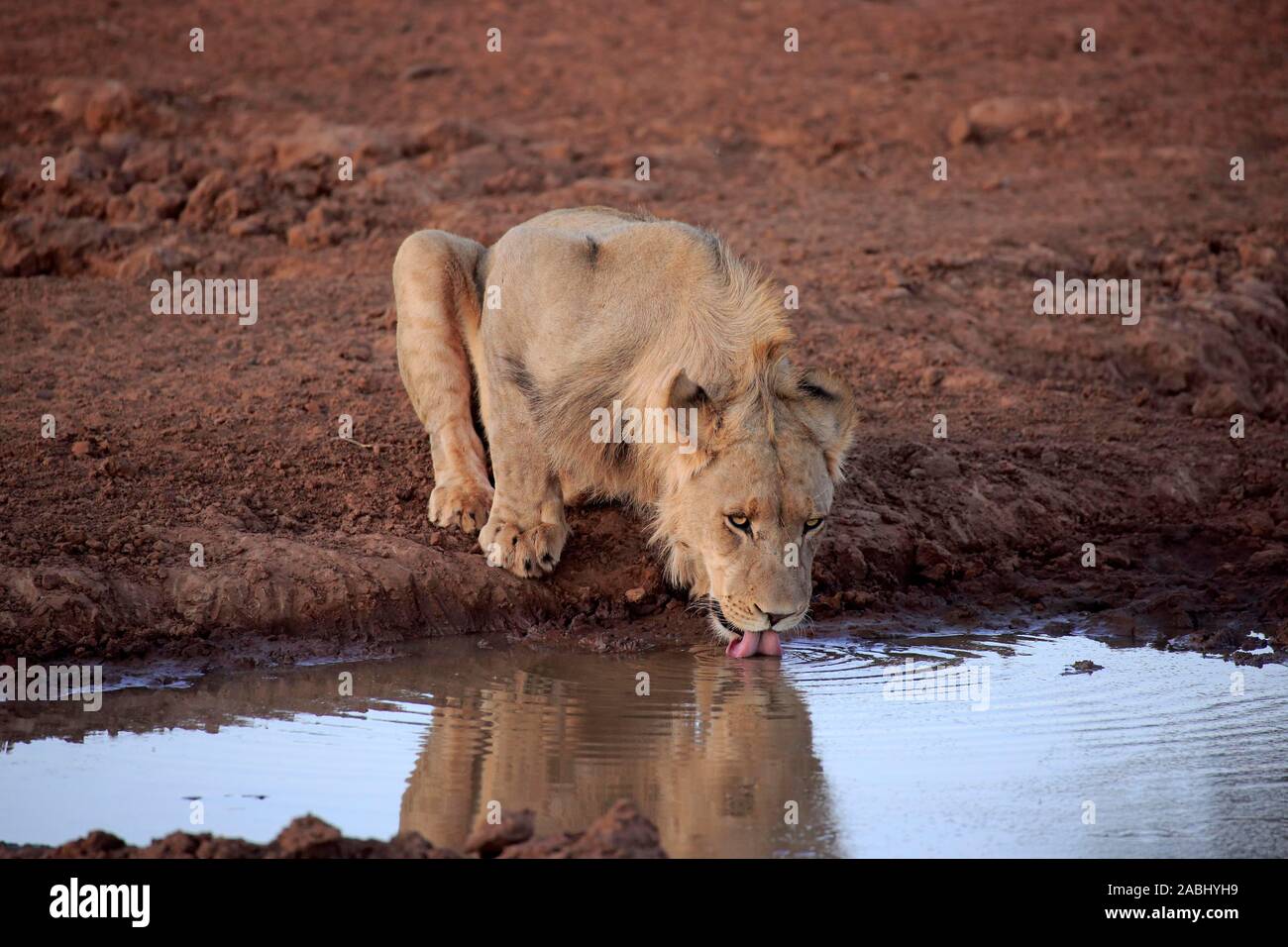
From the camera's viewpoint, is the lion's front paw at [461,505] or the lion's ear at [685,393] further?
the lion's front paw at [461,505]

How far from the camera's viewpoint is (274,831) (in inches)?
182

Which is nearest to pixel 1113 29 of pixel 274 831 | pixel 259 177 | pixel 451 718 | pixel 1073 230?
pixel 1073 230

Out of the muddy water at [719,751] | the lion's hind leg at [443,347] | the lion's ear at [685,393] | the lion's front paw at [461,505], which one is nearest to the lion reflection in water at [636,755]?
the muddy water at [719,751]

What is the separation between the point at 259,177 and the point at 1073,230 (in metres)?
5.81

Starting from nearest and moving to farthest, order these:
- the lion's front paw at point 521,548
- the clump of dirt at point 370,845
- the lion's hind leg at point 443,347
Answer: the clump of dirt at point 370,845 → the lion's front paw at point 521,548 → the lion's hind leg at point 443,347

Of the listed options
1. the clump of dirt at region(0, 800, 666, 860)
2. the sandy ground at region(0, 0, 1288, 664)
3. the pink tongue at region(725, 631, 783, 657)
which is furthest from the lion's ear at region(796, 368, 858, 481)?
the clump of dirt at region(0, 800, 666, 860)

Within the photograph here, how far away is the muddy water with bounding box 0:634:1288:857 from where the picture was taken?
187 inches

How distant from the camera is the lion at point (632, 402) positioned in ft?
19.9

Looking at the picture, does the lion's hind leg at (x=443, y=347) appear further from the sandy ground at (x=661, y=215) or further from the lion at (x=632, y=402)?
the sandy ground at (x=661, y=215)

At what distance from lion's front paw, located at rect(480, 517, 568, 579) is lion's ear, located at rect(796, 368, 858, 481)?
1315mm

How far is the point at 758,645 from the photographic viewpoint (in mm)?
6488

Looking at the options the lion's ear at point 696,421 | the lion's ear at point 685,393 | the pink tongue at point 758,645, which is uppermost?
the lion's ear at point 685,393

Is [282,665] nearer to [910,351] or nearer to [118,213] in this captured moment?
[910,351]

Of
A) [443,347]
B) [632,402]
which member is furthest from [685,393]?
[443,347]
